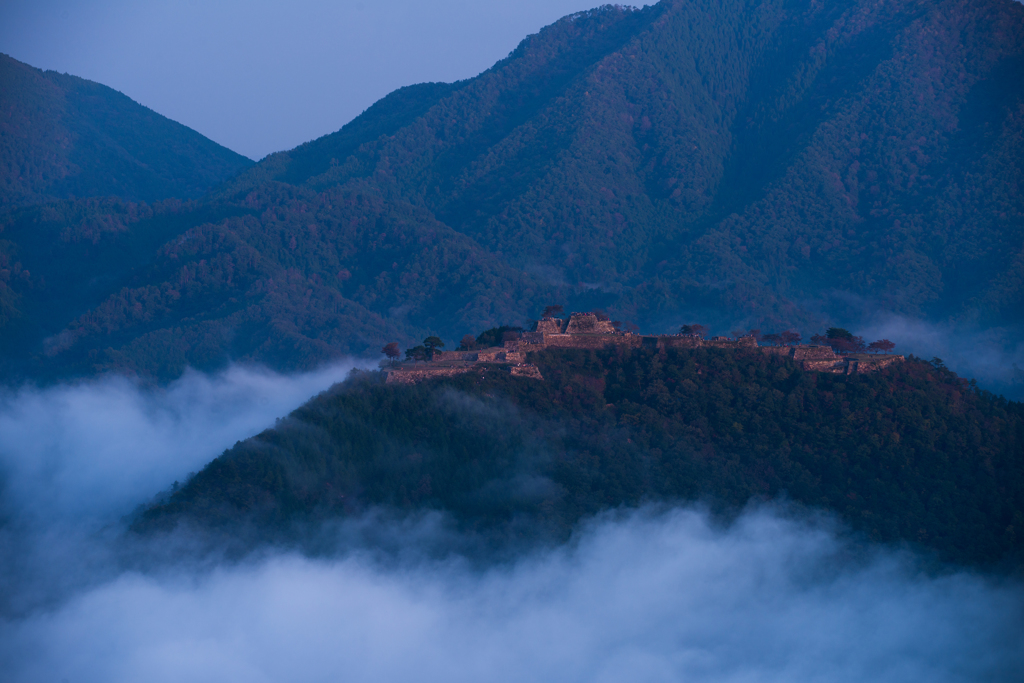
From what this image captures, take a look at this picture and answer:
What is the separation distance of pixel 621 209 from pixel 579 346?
99298 mm

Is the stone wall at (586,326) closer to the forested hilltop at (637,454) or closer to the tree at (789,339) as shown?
the forested hilltop at (637,454)

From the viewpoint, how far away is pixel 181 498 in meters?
63.2

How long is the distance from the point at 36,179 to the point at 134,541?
146 m

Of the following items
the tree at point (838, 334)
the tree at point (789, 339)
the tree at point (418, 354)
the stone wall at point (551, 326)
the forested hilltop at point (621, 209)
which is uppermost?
the forested hilltop at point (621, 209)

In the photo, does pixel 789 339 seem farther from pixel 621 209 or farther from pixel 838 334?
pixel 621 209

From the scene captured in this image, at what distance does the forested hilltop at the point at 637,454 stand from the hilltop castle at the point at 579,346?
701 mm

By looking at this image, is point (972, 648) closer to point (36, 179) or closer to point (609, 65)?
point (609, 65)

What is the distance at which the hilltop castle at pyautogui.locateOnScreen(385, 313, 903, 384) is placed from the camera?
63719 mm

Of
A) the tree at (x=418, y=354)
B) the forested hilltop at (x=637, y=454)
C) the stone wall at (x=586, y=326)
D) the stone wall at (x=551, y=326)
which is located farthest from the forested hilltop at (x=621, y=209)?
the forested hilltop at (x=637, y=454)

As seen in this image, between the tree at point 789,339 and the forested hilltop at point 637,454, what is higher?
the tree at point 789,339

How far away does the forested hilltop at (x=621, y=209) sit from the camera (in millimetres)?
138250

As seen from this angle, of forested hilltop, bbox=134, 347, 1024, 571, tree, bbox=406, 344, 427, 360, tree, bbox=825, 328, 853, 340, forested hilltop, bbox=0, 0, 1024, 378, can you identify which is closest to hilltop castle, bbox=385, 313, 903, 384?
forested hilltop, bbox=134, 347, 1024, 571

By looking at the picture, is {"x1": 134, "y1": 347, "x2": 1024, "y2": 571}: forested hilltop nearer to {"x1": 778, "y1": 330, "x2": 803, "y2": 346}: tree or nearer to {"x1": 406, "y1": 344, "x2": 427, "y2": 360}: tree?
{"x1": 406, "y1": 344, "x2": 427, "y2": 360}: tree

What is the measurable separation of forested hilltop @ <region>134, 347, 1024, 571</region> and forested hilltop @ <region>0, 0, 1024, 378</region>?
208 ft
